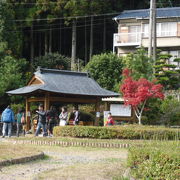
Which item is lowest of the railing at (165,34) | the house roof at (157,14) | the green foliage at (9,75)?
the green foliage at (9,75)

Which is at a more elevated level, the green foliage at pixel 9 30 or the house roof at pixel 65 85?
the green foliage at pixel 9 30

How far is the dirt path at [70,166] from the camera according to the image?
30.6 ft

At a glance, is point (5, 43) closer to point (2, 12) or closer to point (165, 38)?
point (2, 12)

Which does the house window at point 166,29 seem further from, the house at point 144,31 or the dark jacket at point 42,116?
the dark jacket at point 42,116

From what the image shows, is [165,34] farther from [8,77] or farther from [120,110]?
[120,110]

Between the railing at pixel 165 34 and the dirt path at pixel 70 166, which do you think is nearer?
the dirt path at pixel 70 166

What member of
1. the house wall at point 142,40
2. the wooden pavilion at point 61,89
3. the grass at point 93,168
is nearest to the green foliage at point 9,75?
the wooden pavilion at point 61,89

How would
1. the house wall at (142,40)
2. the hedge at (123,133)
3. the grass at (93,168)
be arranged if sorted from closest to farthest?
the grass at (93,168), the hedge at (123,133), the house wall at (142,40)

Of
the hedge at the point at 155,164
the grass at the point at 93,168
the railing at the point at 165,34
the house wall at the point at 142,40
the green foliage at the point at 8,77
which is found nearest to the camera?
the hedge at the point at 155,164

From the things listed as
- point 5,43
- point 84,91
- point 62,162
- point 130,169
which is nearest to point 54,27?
point 5,43

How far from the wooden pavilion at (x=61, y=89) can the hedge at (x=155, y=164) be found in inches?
537

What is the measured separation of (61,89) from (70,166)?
1215 cm

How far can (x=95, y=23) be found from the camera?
4600 centimetres

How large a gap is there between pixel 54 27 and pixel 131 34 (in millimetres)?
7804
